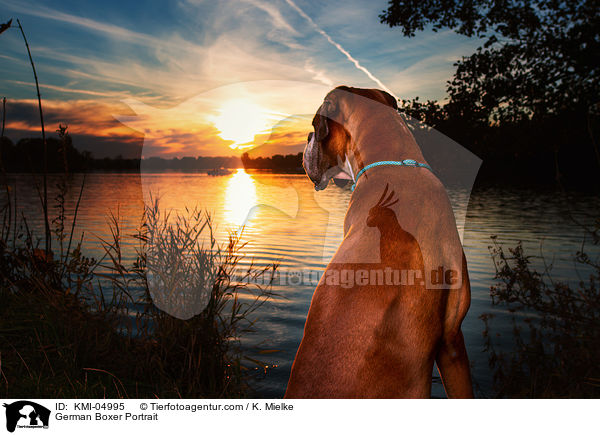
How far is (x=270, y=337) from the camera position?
15.4 ft

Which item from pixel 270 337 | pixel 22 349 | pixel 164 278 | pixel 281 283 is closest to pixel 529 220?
pixel 281 283

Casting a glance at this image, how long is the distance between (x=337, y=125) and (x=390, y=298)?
4.12ft

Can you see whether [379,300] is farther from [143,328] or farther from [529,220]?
[529,220]

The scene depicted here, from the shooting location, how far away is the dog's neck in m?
2.07

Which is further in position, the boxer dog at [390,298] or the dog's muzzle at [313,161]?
the dog's muzzle at [313,161]

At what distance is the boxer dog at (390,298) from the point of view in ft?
5.33

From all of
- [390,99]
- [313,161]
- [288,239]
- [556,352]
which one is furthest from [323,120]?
[288,239]

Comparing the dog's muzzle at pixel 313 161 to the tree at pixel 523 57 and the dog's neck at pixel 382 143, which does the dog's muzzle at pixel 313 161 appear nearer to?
the dog's neck at pixel 382 143

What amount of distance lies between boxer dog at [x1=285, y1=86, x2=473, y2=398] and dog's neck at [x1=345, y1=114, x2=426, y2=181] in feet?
0.03
